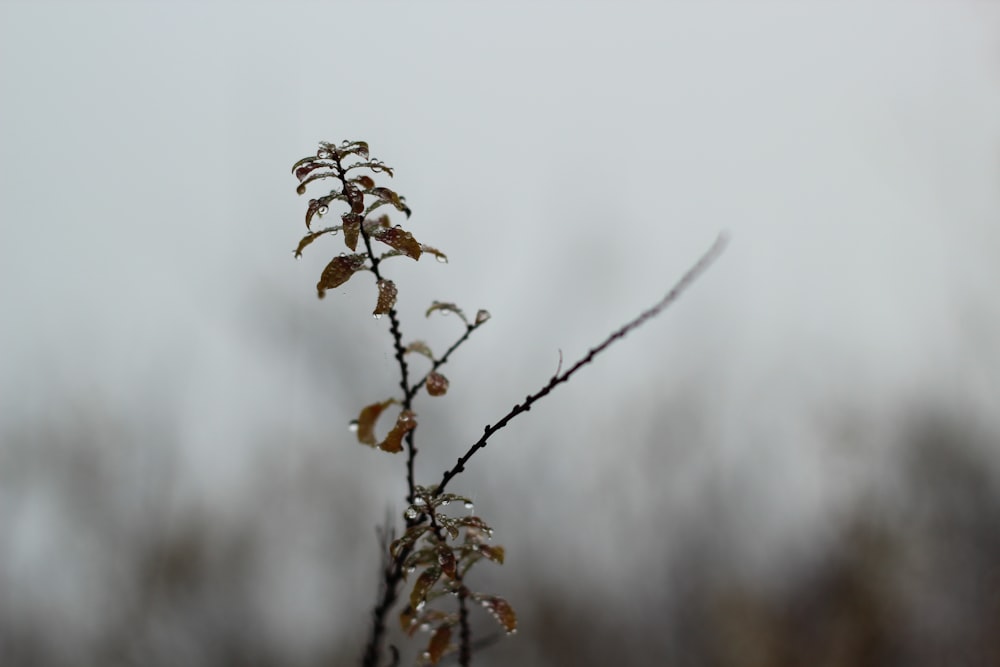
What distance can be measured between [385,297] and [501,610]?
1.80 feet

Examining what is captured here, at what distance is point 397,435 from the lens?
1.13 m

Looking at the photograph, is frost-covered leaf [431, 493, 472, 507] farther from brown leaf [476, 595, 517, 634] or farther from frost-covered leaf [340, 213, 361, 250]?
frost-covered leaf [340, 213, 361, 250]

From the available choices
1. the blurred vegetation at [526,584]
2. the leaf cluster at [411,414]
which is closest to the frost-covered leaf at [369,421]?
the leaf cluster at [411,414]

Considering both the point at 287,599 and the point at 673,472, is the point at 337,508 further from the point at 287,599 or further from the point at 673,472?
the point at 673,472

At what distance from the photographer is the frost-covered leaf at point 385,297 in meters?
1.15

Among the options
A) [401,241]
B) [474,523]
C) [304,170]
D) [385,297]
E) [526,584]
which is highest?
[526,584]

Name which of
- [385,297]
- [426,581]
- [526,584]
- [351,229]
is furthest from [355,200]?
[526,584]

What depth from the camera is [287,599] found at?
1119 centimetres

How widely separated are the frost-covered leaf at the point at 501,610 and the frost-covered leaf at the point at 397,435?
1.06ft

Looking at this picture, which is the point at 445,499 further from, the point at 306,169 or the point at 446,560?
the point at 306,169

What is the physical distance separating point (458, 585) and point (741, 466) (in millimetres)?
10392

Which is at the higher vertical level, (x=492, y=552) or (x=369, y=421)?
(x=369, y=421)

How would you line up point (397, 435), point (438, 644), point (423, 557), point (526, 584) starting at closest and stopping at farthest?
point (397, 435) → point (423, 557) → point (438, 644) → point (526, 584)

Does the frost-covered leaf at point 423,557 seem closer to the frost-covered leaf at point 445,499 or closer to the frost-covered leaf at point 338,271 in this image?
the frost-covered leaf at point 445,499
